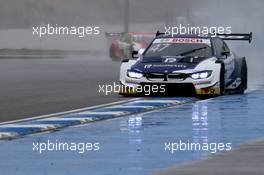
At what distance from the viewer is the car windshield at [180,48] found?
22500 millimetres

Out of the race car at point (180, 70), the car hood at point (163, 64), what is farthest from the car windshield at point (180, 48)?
the car hood at point (163, 64)

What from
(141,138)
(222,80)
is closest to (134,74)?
(222,80)

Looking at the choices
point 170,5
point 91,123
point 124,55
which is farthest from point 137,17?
Result: point 91,123

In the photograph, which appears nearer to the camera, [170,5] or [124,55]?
[124,55]

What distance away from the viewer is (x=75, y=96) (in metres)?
22.7

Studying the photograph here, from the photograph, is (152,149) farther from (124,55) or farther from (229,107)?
(124,55)

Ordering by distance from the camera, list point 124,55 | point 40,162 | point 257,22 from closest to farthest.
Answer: point 40,162
point 124,55
point 257,22

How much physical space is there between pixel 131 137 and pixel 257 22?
184 feet
